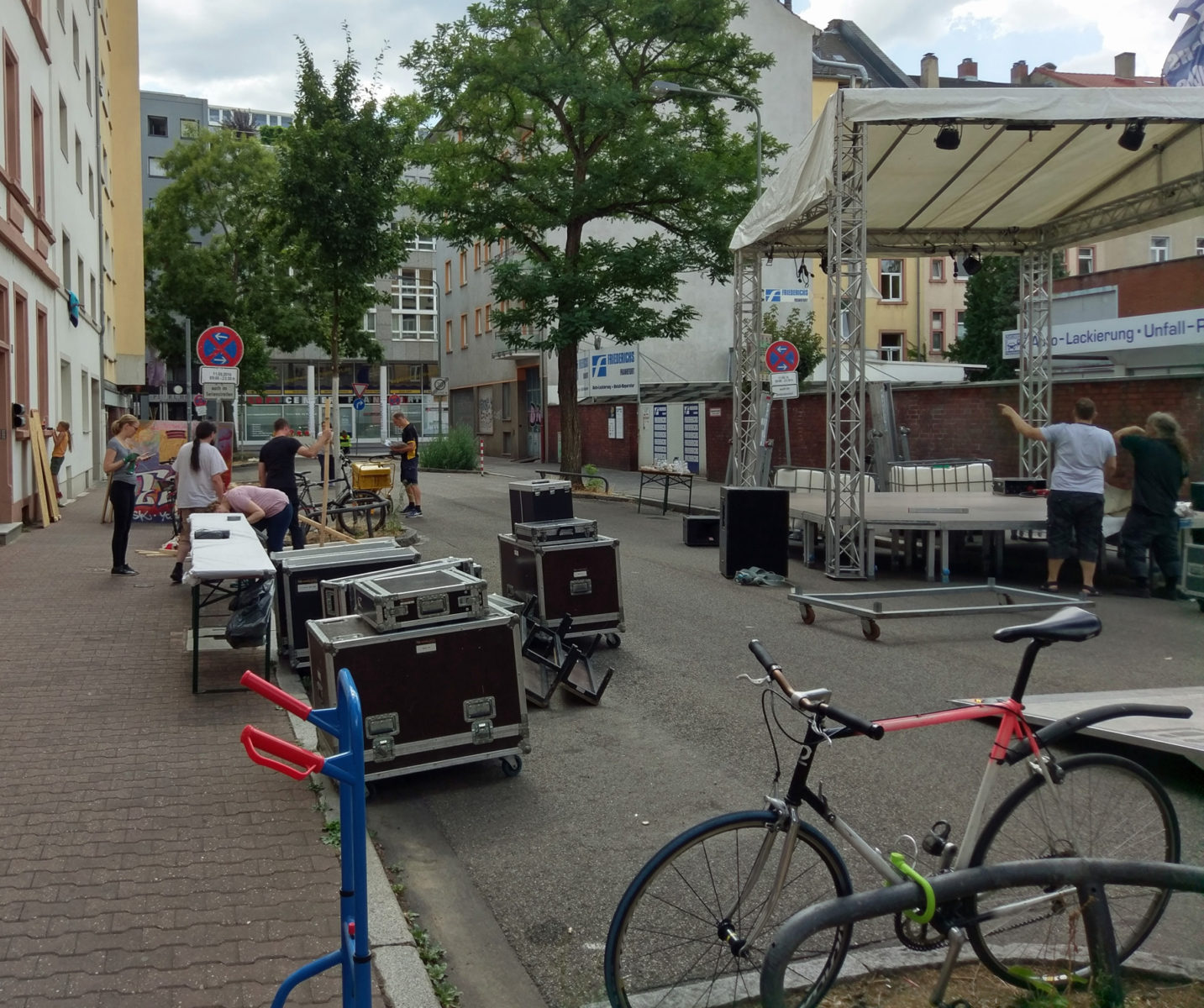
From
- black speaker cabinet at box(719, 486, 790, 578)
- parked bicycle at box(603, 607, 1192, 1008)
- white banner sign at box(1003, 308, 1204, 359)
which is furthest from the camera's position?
white banner sign at box(1003, 308, 1204, 359)

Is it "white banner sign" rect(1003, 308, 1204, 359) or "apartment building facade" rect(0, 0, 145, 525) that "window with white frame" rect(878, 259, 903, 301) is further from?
"apartment building facade" rect(0, 0, 145, 525)

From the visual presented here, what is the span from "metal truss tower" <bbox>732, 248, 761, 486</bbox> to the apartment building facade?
34.9 ft

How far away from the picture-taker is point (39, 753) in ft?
21.2

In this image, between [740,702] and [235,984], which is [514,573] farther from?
[235,984]

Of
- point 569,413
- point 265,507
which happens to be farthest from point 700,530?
point 569,413

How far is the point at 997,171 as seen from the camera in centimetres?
1598

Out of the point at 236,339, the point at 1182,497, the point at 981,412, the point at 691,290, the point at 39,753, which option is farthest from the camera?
the point at 691,290

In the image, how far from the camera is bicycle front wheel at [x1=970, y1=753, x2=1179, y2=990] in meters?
3.37

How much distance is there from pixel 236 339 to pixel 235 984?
41.9 feet

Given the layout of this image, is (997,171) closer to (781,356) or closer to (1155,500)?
(1155,500)

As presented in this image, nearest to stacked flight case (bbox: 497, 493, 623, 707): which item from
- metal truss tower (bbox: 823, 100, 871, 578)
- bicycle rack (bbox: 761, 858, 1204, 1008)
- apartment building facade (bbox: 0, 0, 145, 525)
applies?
metal truss tower (bbox: 823, 100, 871, 578)

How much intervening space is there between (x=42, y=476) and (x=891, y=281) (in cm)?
3919

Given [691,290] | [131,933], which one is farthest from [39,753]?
[691,290]

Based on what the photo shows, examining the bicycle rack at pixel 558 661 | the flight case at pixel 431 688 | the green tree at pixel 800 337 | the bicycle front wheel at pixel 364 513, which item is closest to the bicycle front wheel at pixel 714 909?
the flight case at pixel 431 688
